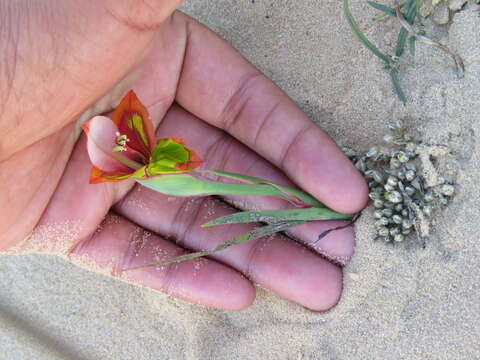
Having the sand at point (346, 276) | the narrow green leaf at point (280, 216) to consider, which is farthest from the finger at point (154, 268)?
the narrow green leaf at point (280, 216)

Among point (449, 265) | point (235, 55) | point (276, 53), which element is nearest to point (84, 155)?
point (235, 55)

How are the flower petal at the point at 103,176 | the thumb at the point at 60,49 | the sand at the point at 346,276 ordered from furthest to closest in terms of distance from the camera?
the sand at the point at 346,276, the thumb at the point at 60,49, the flower petal at the point at 103,176

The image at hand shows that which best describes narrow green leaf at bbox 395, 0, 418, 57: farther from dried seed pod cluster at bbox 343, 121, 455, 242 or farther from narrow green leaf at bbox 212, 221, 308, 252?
narrow green leaf at bbox 212, 221, 308, 252

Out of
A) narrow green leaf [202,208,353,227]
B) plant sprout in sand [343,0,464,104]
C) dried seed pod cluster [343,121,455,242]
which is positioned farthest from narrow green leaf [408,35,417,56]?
narrow green leaf [202,208,353,227]

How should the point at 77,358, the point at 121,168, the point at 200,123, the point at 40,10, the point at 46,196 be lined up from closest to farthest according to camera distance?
the point at 121,168, the point at 40,10, the point at 46,196, the point at 200,123, the point at 77,358

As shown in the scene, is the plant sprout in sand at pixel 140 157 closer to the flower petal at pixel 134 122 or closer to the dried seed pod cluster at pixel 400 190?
the flower petal at pixel 134 122

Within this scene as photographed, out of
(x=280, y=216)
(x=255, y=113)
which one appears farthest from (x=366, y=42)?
(x=280, y=216)

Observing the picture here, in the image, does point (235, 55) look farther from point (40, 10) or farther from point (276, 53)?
point (40, 10)
